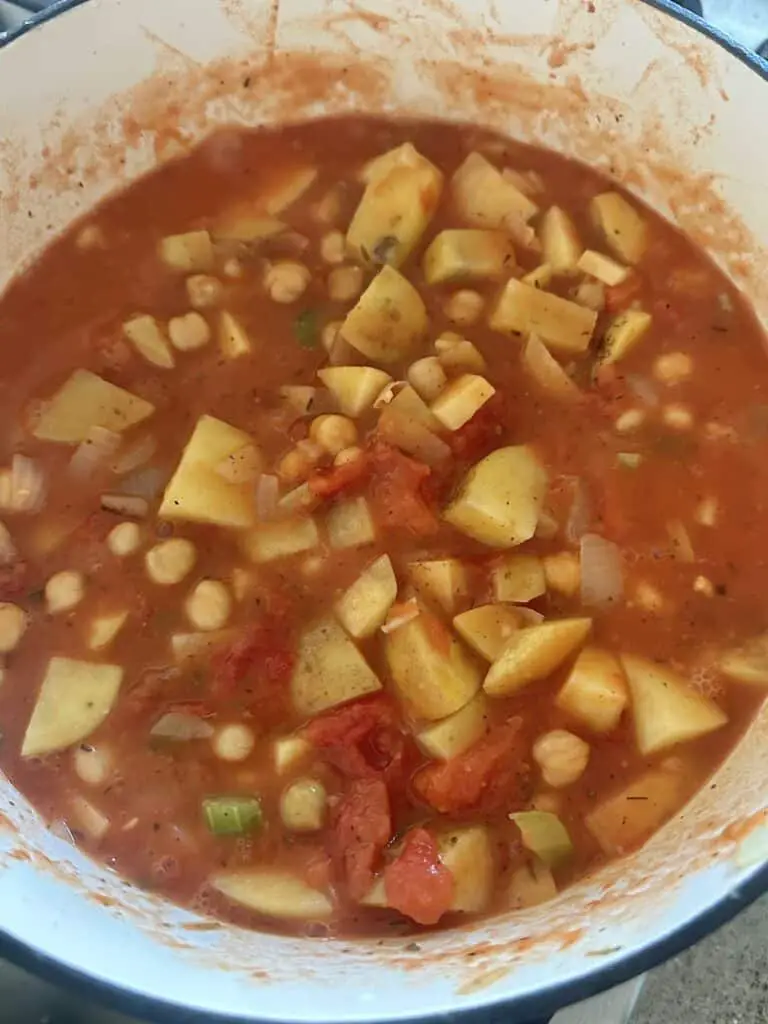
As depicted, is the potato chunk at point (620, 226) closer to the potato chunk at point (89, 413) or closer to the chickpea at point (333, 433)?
the chickpea at point (333, 433)

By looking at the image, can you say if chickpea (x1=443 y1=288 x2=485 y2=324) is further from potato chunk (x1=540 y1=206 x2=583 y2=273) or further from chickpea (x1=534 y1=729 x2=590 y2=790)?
chickpea (x1=534 y1=729 x2=590 y2=790)

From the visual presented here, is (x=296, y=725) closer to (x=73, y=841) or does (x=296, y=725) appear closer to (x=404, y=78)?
(x=73, y=841)

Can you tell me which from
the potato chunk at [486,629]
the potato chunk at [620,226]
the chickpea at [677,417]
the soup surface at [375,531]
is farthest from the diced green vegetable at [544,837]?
the potato chunk at [620,226]

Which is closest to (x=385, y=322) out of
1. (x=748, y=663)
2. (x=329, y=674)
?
(x=329, y=674)

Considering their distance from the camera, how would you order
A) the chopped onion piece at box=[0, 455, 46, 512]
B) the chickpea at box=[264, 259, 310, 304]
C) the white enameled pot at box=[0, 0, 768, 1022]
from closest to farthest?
1. the white enameled pot at box=[0, 0, 768, 1022]
2. the chopped onion piece at box=[0, 455, 46, 512]
3. the chickpea at box=[264, 259, 310, 304]

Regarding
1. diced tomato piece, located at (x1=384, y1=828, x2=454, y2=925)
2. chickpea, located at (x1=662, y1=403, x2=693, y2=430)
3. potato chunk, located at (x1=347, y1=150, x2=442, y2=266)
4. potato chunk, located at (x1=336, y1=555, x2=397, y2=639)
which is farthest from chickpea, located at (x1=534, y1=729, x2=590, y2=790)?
potato chunk, located at (x1=347, y1=150, x2=442, y2=266)
